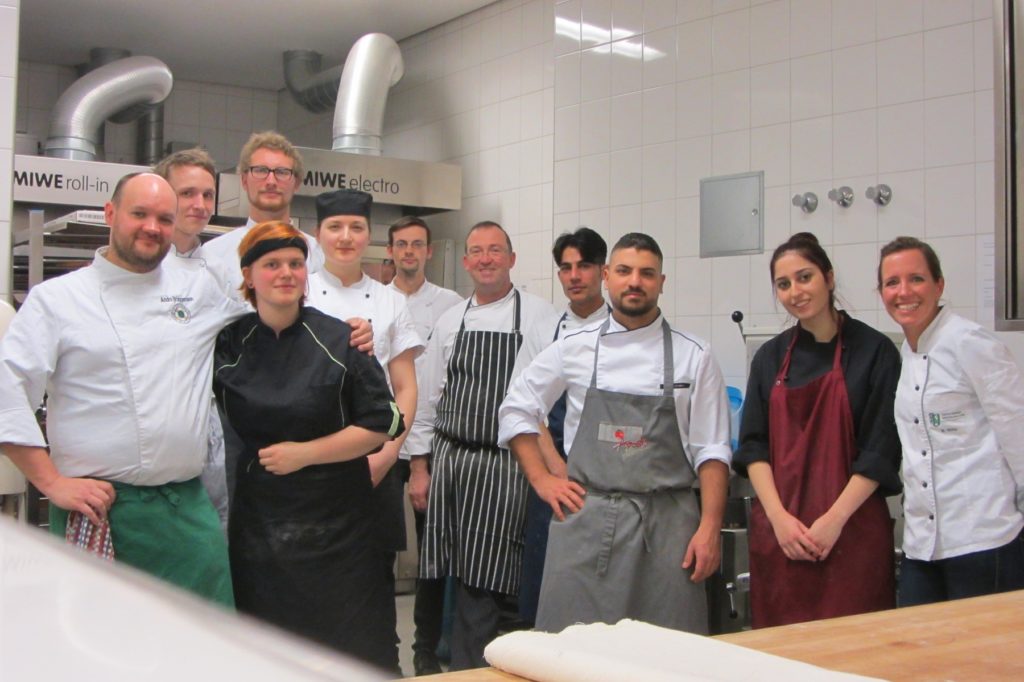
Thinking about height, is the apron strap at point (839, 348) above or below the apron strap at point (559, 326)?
below

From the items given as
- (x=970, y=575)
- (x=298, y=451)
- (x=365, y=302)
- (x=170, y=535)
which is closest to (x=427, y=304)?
(x=365, y=302)

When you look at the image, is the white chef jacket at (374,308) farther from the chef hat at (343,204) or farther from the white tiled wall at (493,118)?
the white tiled wall at (493,118)

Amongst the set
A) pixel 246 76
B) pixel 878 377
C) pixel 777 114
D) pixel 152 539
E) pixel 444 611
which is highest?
pixel 246 76

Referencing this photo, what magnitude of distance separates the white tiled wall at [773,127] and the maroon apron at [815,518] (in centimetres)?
101

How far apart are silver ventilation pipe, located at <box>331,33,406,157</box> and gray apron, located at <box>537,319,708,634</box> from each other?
3536mm

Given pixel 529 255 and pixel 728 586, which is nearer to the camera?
pixel 728 586

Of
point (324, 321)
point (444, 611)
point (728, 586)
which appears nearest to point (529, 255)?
point (444, 611)

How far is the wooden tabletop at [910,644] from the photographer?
1.19 m

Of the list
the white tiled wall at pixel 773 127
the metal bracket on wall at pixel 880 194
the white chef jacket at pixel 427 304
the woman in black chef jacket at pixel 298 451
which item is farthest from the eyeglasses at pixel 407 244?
the woman in black chef jacket at pixel 298 451

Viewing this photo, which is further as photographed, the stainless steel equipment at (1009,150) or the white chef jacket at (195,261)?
the white chef jacket at (195,261)

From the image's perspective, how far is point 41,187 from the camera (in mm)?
4898

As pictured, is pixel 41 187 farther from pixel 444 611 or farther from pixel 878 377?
pixel 878 377

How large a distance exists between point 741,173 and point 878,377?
1.69 meters

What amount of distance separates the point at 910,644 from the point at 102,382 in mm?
1607
